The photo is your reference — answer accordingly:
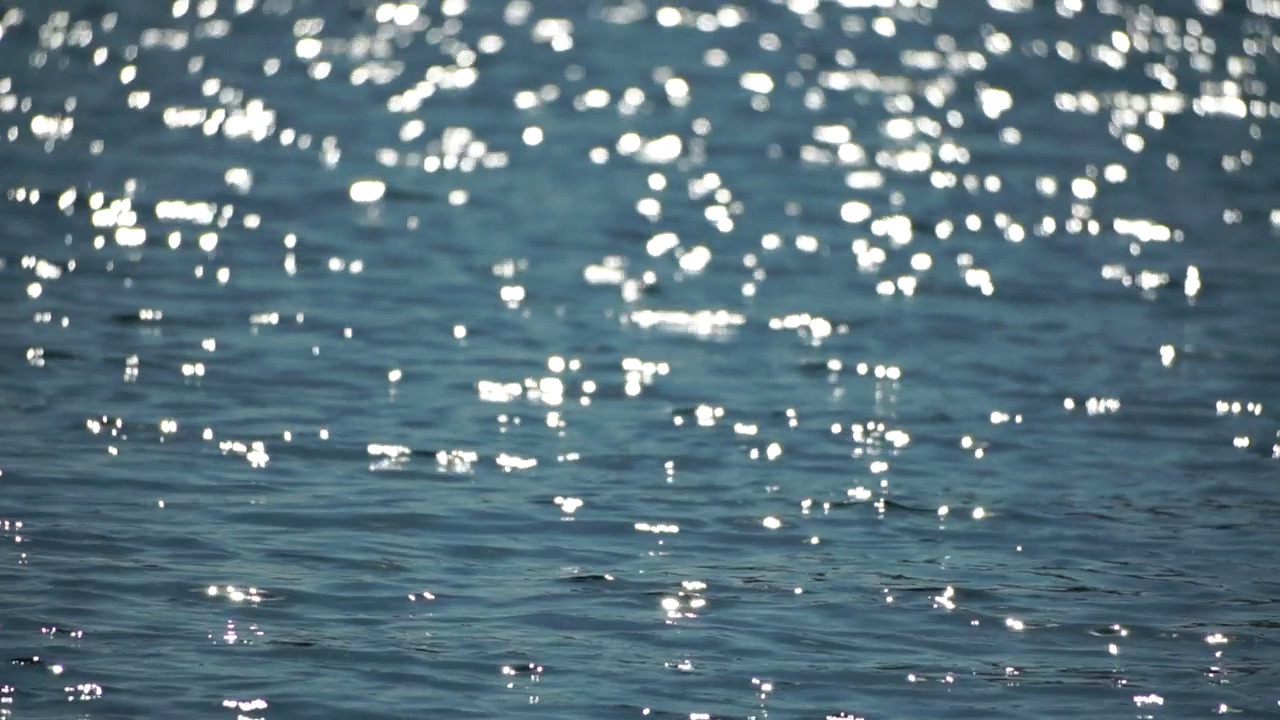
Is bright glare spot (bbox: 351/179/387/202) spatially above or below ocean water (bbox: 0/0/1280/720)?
below

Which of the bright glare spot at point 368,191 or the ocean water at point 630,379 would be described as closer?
the ocean water at point 630,379

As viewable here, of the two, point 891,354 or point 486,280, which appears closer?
point 891,354

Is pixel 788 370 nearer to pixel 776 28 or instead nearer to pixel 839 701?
pixel 839 701

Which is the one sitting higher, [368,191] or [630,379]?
[630,379]

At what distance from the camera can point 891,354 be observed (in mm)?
21250

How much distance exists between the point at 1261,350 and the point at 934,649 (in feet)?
32.8

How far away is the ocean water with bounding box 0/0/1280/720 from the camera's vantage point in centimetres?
1284

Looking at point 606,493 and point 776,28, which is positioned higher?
point 606,493

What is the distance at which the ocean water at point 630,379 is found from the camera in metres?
12.8

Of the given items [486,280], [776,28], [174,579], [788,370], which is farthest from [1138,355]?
[776,28]

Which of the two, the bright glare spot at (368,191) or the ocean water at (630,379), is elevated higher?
the ocean water at (630,379)

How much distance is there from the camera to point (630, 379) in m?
20.0

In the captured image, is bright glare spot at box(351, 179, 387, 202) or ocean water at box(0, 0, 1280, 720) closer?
ocean water at box(0, 0, 1280, 720)

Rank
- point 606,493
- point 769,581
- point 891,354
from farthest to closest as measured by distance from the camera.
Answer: point 891,354 < point 606,493 < point 769,581
